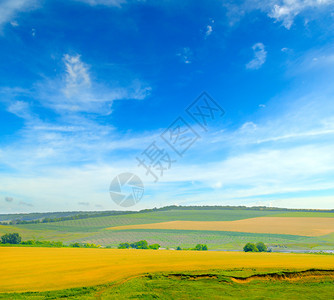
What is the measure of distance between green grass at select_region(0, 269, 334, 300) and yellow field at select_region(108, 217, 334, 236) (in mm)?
108099

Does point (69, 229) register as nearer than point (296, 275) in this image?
No

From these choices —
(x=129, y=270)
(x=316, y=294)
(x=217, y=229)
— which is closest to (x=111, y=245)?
(x=217, y=229)

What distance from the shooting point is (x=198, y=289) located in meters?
29.4

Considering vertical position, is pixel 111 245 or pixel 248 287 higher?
pixel 248 287

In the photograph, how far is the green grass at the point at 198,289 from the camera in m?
26.9

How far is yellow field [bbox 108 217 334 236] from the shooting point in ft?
422

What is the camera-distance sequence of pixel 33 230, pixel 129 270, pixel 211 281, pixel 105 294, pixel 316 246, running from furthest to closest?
pixel 33 230, pixel 316 246, pixel 129 270, pixel 211 281, pixel 105 294

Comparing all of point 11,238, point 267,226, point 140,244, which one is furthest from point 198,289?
point 11,238

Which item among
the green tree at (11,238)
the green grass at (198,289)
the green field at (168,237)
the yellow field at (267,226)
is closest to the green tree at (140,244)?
the green field at (168,237)

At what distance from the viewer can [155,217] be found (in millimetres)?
190000

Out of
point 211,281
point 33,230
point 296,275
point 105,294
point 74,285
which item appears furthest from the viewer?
point 33,230

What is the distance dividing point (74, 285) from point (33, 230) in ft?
513

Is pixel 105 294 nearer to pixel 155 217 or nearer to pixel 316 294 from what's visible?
pixel 316 294

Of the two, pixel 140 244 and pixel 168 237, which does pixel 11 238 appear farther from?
pixel 168 237
